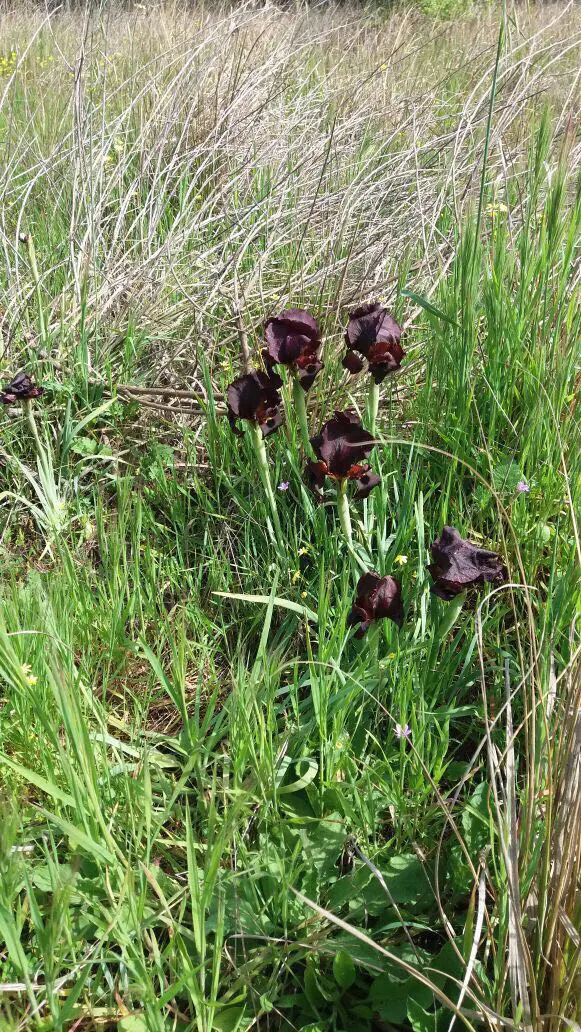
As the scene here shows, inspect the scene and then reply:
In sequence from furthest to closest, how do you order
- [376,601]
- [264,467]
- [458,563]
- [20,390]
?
[20,390]
[264,467]
[376,601]
[458,563]

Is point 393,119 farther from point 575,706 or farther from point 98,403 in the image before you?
point 575,706

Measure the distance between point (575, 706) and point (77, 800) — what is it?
0.70 m

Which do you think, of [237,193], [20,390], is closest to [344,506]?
[20,390]

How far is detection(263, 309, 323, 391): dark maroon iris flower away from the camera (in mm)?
1525

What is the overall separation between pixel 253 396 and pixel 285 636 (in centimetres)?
50

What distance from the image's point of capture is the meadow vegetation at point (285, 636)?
997mm

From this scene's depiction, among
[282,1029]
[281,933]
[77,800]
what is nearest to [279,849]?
[281,933]

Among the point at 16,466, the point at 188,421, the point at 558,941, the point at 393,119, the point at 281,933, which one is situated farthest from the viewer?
the point at 393,119

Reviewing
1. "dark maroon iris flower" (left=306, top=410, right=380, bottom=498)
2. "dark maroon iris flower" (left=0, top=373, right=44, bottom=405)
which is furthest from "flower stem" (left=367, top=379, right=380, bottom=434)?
"dark maroon iris flower" (left=0, top=373, right=44, bottom=405)

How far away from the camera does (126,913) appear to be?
3.36 ft

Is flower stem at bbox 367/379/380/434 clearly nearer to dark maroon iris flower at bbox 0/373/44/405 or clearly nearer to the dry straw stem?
the dry straw stem

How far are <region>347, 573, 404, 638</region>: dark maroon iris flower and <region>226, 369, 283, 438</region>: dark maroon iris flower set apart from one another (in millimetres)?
431

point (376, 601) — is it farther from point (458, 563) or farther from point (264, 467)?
point (264, 467)

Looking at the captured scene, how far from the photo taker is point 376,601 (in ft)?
4.35
